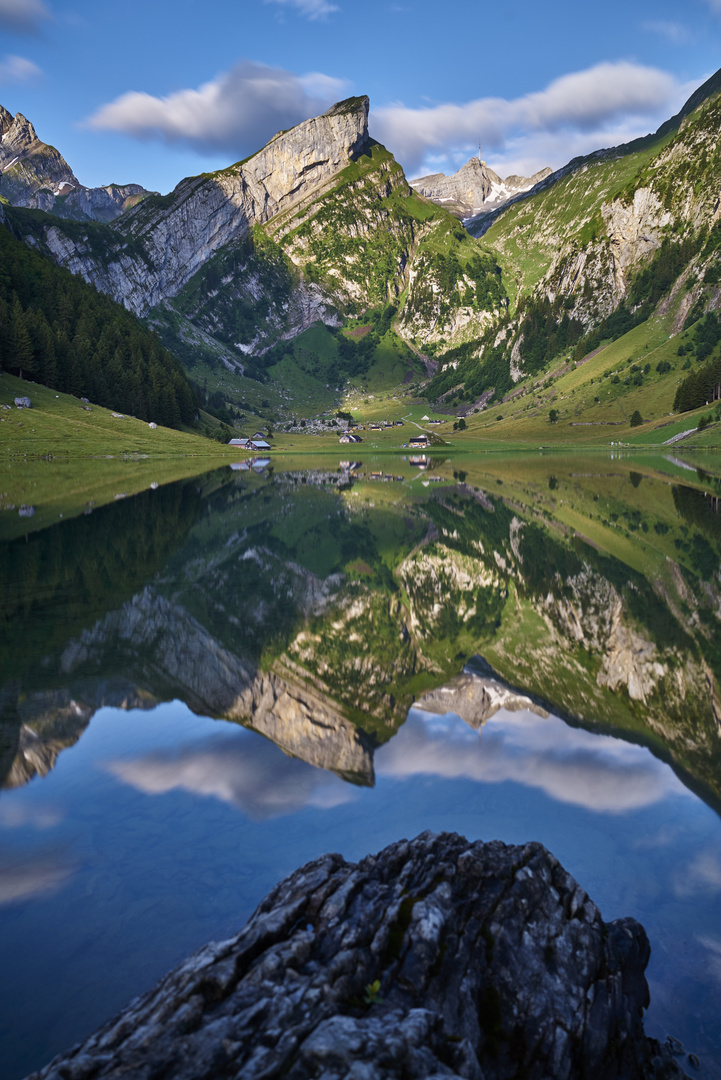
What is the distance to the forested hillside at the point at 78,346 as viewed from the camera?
116 metres

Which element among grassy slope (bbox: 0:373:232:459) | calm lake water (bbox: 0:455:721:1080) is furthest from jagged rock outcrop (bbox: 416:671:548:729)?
grassy slope (bbox: 0:373:232:459)

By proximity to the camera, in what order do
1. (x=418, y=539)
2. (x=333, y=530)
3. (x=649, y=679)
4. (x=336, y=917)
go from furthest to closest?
(x=333, y=530), (x=418, y=539), (x=649, y=679), (x=336, y=917)

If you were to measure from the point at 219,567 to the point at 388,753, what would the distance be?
58.0 ft

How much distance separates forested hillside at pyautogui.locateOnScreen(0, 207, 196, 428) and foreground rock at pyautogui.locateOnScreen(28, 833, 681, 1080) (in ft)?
421

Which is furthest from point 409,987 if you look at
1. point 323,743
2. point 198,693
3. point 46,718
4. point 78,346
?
point 78,346

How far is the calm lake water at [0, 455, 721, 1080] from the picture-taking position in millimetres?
7266

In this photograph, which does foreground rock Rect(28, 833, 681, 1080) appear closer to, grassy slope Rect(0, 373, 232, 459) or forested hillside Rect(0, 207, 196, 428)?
grassy slope Rect(0, 373, 232, 459)

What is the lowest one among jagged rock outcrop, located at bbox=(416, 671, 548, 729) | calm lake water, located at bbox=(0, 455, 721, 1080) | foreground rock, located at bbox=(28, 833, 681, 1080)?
jagged rock outcrop, located at bbox=(416, 671, 548, 729)

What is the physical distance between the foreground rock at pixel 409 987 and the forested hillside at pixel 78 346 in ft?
421

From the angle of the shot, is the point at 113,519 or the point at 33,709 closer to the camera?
the point at 33,709

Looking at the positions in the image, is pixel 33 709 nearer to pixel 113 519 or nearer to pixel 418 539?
pixel 418 539

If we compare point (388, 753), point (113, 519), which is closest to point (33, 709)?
point (388, 753)

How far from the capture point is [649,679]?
14.5 meters

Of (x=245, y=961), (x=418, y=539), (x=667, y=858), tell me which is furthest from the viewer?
(x=418, y=539)
